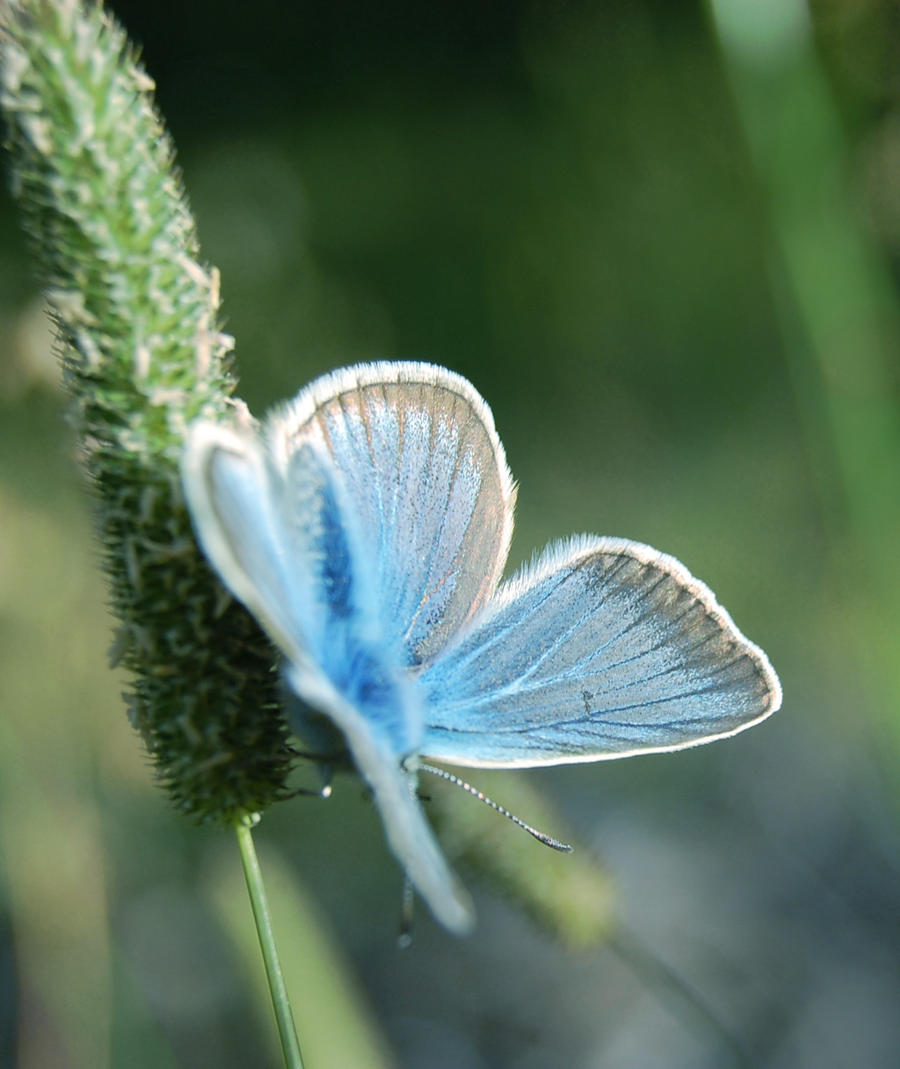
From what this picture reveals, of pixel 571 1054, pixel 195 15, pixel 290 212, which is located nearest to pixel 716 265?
pixel 290 212

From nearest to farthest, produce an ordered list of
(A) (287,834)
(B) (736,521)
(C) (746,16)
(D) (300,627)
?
(D) (300,627)
(C) (746,16)
(A) (287,834)
(B) (736,521)

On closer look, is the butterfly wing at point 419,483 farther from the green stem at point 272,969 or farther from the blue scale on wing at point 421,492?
the green stem at point 272,969

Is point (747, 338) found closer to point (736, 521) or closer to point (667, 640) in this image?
point (736, 521)

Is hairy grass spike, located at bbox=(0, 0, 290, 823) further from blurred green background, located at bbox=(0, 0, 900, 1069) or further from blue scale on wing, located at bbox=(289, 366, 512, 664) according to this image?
blurred green background, located at bbox=(0, 0, 900, 1069)

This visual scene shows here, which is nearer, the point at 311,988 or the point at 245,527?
the point at 245,527

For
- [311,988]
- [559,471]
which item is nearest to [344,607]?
[311,988]

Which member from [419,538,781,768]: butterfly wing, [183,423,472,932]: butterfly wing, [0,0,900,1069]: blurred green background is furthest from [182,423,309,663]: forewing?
[0,0,900,1069]: blurred green background

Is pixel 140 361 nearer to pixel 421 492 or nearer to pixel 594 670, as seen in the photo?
pixel 421 492
